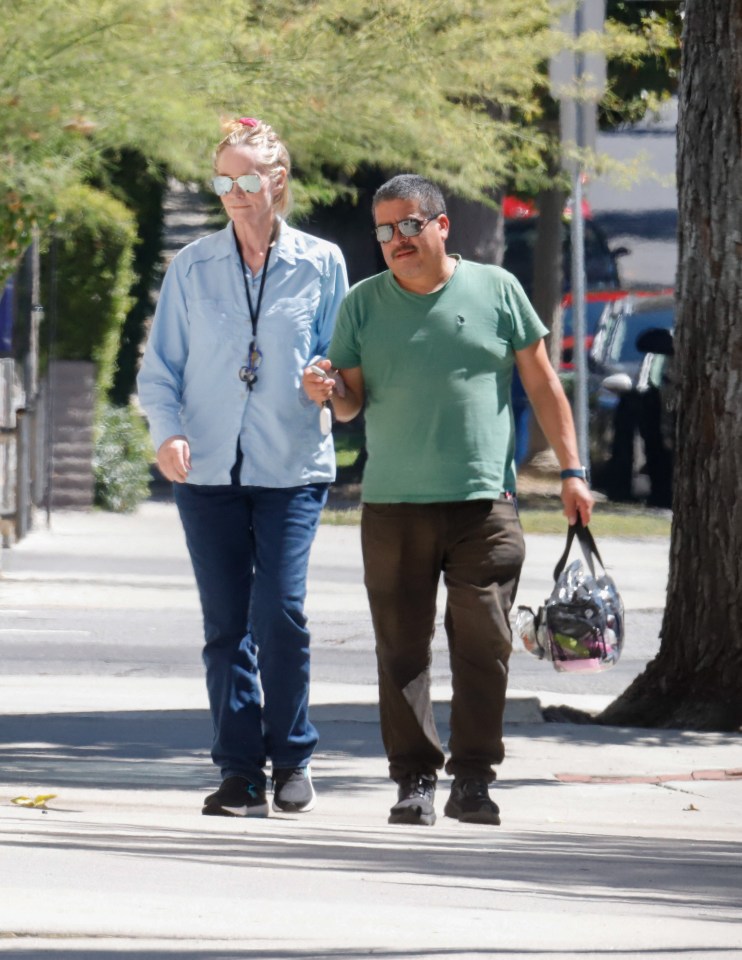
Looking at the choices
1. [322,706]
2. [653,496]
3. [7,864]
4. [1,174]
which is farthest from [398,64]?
[7,864]

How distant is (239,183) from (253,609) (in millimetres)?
1172

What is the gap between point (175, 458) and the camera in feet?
18.4

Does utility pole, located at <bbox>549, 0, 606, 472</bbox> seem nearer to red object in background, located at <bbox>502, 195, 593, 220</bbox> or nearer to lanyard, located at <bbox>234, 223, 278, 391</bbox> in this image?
lanyard, located at <bbox>234, 223, 278, 391</bbox>

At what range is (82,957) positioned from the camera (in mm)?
3578

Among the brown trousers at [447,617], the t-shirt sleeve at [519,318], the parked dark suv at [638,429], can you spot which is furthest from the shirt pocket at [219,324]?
the parked dark suv at [638,429]

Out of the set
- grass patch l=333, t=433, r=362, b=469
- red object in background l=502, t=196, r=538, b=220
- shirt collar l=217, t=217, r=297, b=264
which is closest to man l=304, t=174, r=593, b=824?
shirt collar l=217, t=217, r=297, b=264

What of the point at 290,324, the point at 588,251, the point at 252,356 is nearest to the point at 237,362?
the point at 252,356

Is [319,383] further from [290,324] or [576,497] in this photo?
[576,497]

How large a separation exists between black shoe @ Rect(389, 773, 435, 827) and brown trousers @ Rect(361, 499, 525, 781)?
3cm

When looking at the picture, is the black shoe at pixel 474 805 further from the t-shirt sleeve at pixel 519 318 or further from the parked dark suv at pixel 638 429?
the parked dark suv at pixel 638 429

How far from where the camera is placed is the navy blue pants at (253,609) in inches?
227

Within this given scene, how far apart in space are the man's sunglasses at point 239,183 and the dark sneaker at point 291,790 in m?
1.62

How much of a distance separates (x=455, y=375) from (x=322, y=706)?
2.92 meters

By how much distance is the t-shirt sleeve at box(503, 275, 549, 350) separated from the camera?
5.78m
